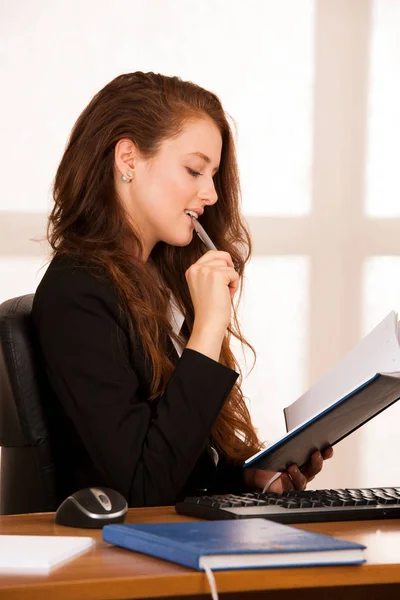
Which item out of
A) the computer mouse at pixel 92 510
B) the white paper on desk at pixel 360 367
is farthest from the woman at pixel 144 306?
the computer mouse at pixel 92 510

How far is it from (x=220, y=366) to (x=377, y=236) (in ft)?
6.13

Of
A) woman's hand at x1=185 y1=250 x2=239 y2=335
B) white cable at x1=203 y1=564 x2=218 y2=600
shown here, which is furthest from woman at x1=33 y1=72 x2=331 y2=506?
white cable at x1=203 y1=564 x2=218 y2=600

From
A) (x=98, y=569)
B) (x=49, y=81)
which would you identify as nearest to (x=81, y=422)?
(x=98, y=569)

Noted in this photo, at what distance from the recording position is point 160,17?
2.97 meters

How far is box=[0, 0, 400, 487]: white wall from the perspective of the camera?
116 inches

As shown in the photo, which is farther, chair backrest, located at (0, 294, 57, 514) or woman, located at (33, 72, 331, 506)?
chair backrest, located at (0, 294, 57, 514)

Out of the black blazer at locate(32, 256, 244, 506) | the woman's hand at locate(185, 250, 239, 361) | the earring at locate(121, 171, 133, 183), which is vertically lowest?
the black blazer at locate(32, 256, 244, 506)

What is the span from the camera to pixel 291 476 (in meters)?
1.61

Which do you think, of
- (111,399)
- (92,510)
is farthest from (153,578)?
(111,399)

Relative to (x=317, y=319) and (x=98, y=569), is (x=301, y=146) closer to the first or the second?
(x=317, y=319)

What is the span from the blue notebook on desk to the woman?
0.45m

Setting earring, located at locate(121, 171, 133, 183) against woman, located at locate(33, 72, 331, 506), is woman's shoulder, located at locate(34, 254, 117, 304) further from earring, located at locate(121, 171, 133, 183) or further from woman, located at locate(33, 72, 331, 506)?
earring, located at locate(121, 171, 133, 183)

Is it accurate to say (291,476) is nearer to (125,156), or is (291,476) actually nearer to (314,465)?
(314,465)

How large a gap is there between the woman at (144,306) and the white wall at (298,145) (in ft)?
3.76
